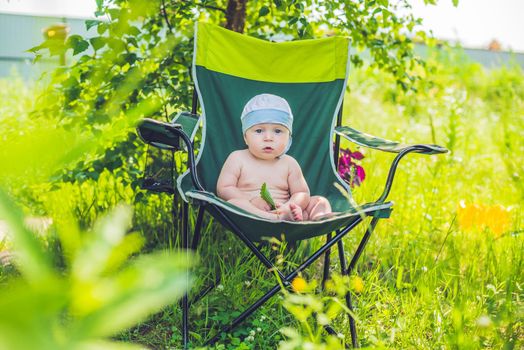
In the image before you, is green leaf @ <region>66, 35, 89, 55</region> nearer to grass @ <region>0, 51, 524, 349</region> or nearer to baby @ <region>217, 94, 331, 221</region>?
grass @ <region>0, 51, 524, 349</region>

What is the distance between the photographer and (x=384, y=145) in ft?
7.13

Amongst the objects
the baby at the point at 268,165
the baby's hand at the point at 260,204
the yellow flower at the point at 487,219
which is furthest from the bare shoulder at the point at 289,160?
the yellow flower at the point at 487,219

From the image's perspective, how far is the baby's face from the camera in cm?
243

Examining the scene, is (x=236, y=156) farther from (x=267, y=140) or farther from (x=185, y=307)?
(x=185, y=307)

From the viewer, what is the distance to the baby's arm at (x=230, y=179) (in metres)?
2.33

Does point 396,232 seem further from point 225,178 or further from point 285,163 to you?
point 225,178

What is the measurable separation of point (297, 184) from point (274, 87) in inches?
19.3

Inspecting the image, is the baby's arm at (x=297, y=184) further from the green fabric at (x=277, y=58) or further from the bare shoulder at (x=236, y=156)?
the green fabric at (x=277, y=58)

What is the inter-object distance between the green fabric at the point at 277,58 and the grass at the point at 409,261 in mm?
650

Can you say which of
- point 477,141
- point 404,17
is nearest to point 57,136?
point 404,17

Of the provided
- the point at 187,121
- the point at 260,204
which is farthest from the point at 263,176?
the point at 187,121

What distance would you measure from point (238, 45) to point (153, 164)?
0.68 meters

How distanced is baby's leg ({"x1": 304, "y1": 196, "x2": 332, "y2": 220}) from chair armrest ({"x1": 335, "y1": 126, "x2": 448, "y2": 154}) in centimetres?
28

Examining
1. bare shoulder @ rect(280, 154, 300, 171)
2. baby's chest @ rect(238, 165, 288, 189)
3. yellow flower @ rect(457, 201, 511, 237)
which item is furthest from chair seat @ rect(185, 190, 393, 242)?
yellow flower @ rect(457, 201, 511, 237)
